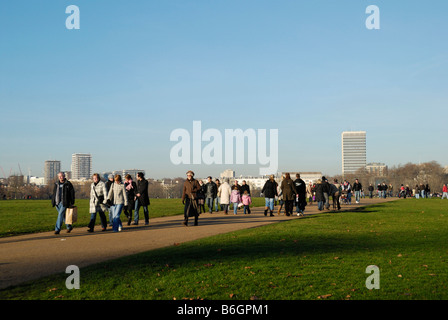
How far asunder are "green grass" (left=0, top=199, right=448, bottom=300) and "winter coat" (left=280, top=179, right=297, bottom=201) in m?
8.90

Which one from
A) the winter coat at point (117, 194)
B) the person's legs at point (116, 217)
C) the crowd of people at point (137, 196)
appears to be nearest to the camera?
the crowd of people at point (137, 196)

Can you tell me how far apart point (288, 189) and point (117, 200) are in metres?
8.88

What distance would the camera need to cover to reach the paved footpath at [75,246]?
898 centimetres

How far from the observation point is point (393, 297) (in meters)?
6.34

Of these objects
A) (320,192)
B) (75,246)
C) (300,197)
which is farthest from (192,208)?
(320,192)

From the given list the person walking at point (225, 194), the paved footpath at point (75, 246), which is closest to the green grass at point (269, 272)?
the paved footpath at point (75, 246)

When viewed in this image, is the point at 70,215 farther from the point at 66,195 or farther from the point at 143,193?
the point at 143,193

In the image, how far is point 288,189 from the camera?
2202 centimetres

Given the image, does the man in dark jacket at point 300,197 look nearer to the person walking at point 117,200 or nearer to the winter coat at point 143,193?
the winter coat at point 143,193

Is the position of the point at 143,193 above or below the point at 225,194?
above

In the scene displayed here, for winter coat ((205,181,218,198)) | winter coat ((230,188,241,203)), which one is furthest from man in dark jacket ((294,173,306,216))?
winter coat ((205,181,218,198))

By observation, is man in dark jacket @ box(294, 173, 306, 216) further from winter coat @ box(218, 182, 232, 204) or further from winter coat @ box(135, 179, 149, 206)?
winter coat @ box(135, 179, 149, 206)
